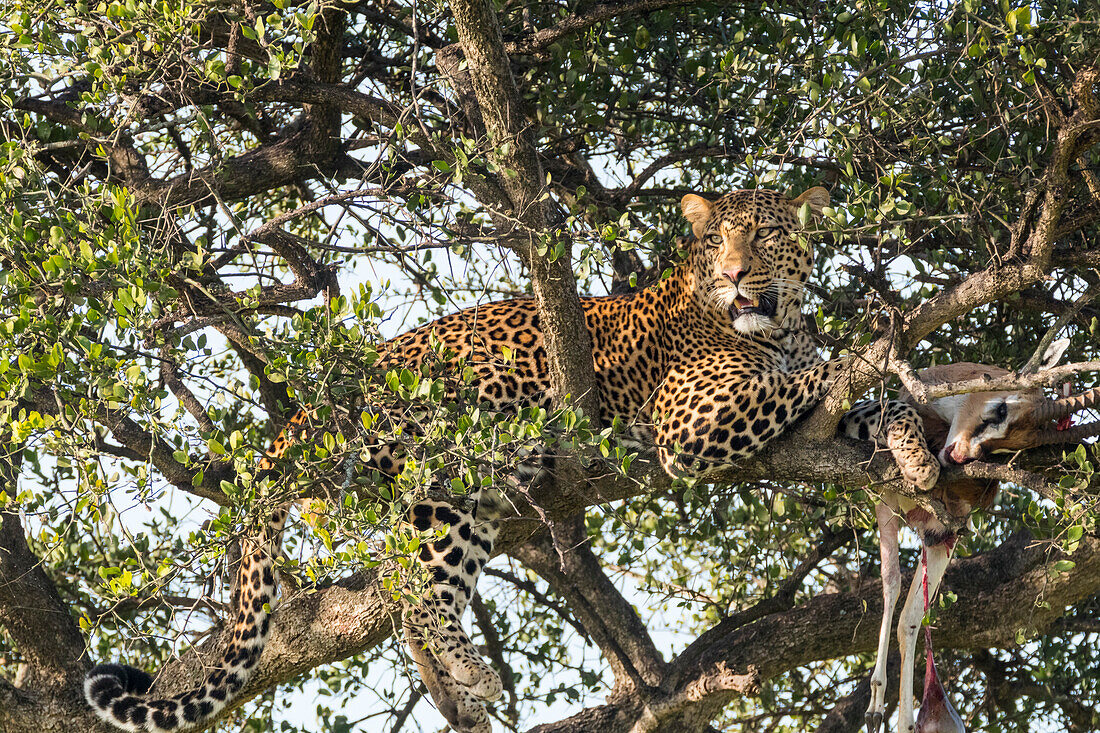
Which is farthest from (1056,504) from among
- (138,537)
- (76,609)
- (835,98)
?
(76,609)

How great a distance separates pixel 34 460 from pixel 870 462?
329 centimetres

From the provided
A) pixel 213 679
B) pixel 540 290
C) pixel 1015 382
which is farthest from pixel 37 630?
pixel 1015 382

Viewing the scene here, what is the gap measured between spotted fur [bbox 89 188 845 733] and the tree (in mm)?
246

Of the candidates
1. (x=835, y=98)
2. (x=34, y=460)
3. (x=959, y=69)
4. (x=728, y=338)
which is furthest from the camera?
(x=728, y=338)

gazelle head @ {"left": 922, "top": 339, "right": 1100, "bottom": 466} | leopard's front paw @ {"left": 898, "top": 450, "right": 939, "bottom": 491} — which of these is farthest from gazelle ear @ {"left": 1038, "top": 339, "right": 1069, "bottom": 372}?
leopard's front paw @ {"left": 898, "top": 450, "right": 939, "bottom": 491}

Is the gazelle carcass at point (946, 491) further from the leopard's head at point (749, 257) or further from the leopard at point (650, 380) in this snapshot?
the leopard's head at point (749, 257)

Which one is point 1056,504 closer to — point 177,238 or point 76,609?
point 177,238

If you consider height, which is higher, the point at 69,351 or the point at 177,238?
the point at 177,238

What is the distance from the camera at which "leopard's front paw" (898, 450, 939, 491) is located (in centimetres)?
518

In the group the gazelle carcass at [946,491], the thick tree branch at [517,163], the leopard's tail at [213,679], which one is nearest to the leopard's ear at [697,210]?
the gazelle carcass at [946,491]

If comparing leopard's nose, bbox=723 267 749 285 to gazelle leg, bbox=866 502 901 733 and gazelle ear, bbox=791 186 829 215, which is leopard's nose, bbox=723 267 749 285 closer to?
gazelle ear, bbox=791 186 829 215

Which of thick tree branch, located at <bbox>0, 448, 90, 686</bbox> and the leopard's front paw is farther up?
thick tree branch, located at <bbox>0, 448, 90, 686</bbox>

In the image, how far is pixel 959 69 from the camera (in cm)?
585

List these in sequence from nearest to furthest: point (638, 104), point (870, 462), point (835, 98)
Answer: point (870, 462), point (835, 98), point (638, 104)
